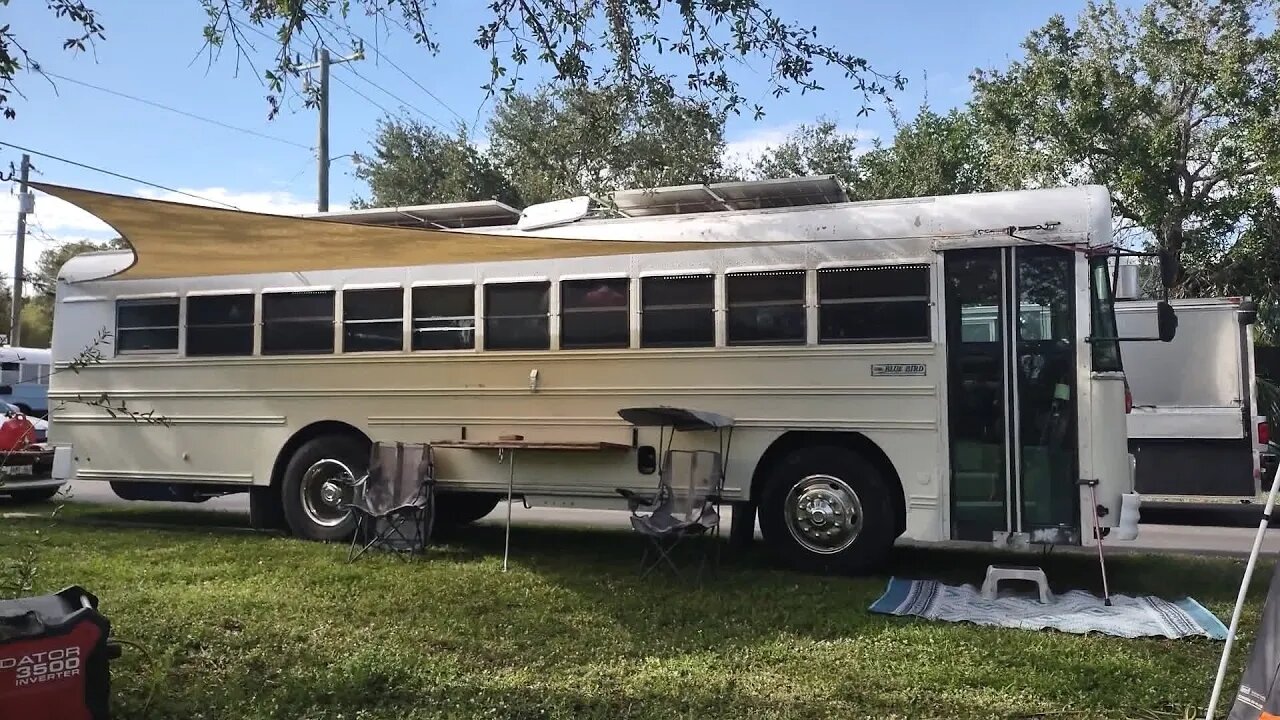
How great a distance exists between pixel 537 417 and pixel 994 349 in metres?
3.59

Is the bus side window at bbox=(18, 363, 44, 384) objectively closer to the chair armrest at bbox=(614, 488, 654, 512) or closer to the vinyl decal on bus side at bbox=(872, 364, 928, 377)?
the chair armrest at bbox=(614, 488, 654, 512)

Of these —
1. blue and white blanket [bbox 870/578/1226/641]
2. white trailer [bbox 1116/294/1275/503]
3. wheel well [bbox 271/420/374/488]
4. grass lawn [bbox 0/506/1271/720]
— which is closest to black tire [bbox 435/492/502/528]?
wheel well [bbox 271/420/374/488]

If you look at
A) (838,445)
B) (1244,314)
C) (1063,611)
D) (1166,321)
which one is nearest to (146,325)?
(838,445)

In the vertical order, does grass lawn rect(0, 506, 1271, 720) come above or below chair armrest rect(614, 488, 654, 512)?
below

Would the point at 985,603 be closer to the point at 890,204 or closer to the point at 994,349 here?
the point at 994,349

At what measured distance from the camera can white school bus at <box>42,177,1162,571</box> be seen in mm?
7027

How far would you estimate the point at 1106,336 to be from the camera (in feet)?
22.7

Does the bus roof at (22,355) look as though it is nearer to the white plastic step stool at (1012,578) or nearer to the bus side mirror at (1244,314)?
the white plastic step stool at (1012,578)

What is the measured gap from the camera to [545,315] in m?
8.32

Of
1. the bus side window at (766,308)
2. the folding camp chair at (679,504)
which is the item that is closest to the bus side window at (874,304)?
the bus side window at (766,308)

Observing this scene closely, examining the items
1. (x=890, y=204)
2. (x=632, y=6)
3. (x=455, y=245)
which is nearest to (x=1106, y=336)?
(x=890, y=204)

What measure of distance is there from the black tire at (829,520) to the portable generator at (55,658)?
15.5 feet

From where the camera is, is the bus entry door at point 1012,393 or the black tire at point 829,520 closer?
A: the bus entry door at point 1012,393

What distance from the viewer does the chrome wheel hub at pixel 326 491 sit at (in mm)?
8883
